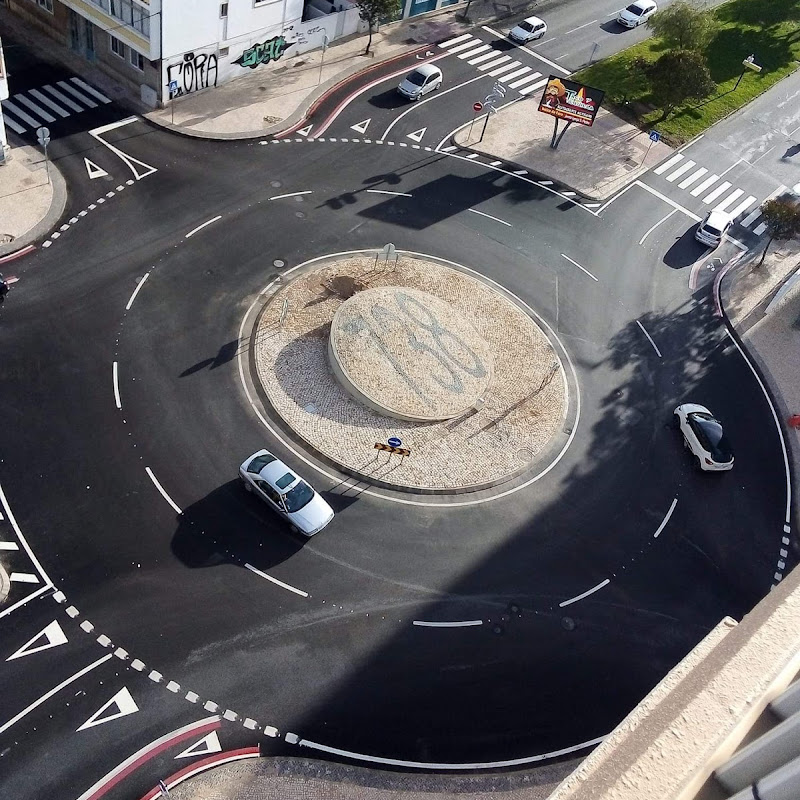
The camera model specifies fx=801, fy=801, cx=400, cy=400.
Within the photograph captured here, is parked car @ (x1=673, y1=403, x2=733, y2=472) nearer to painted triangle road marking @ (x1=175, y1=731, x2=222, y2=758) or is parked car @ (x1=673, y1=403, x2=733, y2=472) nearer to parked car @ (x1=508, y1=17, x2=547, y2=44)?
painted triangle road marking @ (x1=175, y1=731, x2=222, y2=758)

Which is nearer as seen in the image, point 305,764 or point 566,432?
point 305,764

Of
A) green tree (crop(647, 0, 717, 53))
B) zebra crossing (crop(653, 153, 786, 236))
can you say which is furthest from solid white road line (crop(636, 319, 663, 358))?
green tree (crop(647, 0, 717, 53))

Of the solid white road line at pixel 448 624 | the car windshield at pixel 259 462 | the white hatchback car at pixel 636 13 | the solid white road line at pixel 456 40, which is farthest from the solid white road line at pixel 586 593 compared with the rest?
the white hatchback car at pixel 636 13

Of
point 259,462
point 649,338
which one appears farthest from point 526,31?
point 259,462

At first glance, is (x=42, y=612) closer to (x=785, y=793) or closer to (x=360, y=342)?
Result: (x=360, y=342)

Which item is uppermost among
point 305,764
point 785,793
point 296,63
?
point 785,793

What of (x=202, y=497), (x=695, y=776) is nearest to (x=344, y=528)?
(x=202, y=497)

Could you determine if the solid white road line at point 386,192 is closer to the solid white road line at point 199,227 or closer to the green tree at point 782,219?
the solid white road line at point 199,227

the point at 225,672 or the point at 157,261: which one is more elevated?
the point at 157,261
